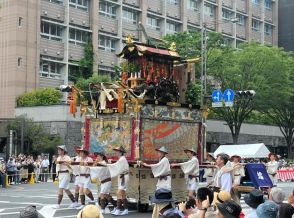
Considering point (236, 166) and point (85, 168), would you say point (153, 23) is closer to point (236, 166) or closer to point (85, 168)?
point (85, 168)

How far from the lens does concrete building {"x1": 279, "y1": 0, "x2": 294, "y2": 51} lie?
236 feet

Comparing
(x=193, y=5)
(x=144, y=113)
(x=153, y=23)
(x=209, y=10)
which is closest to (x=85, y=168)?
(x=144, y=113)

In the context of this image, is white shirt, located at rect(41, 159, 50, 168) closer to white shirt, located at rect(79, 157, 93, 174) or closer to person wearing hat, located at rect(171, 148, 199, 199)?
white shirt, located at rect(79, 157, 93, 174)

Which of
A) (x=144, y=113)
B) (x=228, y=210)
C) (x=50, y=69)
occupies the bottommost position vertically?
(x=228, y=210)

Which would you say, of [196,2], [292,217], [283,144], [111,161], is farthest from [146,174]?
[196,2]

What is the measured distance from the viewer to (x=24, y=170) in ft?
104

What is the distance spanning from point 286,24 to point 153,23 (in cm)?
2276

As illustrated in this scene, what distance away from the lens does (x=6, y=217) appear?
1431 cm

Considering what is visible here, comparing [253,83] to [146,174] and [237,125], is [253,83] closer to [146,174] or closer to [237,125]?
[237,125]

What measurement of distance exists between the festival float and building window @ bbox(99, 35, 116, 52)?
35355mm

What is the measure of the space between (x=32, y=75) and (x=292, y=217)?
134ft

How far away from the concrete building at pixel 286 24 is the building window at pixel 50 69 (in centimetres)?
3423

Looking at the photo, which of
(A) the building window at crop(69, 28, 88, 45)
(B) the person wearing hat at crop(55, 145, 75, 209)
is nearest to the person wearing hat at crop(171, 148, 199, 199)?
(B) the person wearing hat at crop(55, 145, 75, 209)

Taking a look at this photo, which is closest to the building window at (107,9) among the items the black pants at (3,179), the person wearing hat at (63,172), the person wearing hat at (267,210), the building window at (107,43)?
the building window at (107,43)
